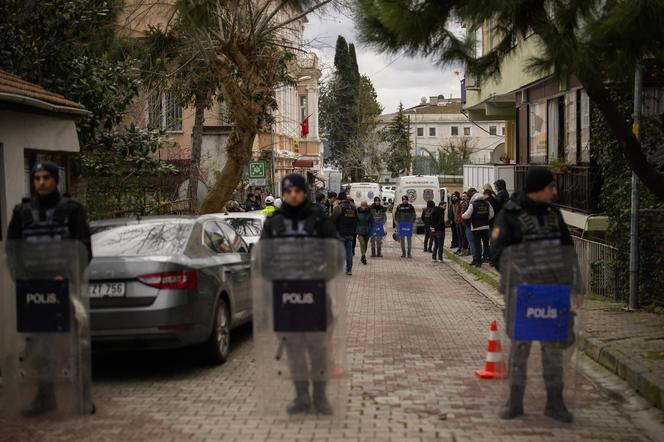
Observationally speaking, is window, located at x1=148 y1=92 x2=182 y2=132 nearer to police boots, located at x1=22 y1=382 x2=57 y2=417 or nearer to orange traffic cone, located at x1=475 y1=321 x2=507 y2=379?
orange traffic cone, located at x1=475 y1=321 x2=507 y2=379

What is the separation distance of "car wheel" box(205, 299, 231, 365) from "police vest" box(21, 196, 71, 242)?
2223 mm

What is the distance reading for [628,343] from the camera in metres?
9.95

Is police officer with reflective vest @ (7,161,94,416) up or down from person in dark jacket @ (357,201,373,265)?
up

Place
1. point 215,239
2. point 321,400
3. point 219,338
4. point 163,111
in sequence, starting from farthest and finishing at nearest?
point 163,111 → point 215,239 → point 219,338 → point 321,400

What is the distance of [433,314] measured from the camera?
13.6 metres

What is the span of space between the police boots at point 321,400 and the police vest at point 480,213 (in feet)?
47.2

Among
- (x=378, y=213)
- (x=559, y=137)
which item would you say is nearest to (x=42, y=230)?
(x=559, y=137)

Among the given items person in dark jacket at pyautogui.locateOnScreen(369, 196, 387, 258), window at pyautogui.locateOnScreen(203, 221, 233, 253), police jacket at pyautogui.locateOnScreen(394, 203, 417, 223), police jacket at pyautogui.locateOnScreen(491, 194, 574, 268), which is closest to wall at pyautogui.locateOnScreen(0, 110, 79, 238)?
window at pyautogui.locateOnScreen(203, 221, 233, 253)

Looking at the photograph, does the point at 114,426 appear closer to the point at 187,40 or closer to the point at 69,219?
the point at 69,219

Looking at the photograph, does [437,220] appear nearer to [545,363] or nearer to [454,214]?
[454,214]

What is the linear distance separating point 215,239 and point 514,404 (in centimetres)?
422

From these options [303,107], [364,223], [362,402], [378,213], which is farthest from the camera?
[303,107]

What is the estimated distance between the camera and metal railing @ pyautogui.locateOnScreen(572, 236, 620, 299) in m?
14.0

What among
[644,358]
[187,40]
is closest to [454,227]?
[187,40]
